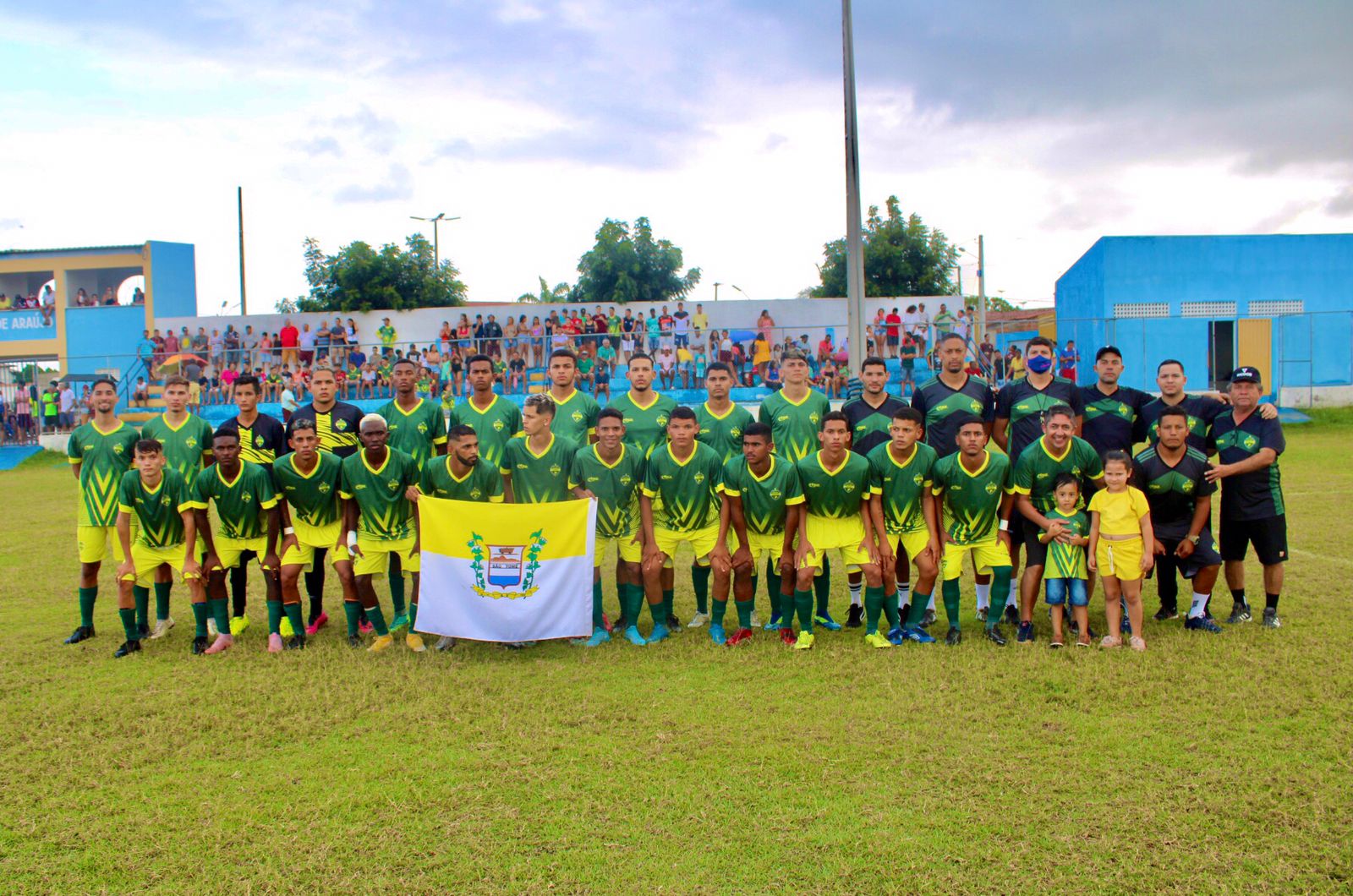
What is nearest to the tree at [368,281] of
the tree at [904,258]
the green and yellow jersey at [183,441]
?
the tree at [904,258]

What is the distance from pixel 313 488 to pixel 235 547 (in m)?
0.92

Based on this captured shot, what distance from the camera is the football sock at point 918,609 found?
23.7ft

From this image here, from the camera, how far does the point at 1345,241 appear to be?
3003 centimetres

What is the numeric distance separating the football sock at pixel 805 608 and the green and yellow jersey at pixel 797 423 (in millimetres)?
1170

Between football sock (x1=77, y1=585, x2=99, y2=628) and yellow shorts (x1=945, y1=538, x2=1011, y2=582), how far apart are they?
675cm

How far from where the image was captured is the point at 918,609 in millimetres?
7270

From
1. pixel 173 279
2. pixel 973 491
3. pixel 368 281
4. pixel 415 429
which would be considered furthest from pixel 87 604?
pixel 173 279

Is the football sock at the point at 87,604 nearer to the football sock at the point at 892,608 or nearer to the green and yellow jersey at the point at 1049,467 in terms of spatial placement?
the football sock at the point at 892,608

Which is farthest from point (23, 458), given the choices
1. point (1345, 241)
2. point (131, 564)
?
point (1345, 241)

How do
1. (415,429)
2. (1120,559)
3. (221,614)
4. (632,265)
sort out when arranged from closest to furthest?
1. (1120,559)
2. (221,614)
3. (415,429)
4. (632,265)

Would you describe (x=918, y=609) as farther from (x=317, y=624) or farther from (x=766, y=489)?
(x=317, y=624)

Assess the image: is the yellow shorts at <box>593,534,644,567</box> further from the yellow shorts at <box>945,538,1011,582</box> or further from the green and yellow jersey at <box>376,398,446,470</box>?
the yellow shorts at <box>945,538,1011,582</box>

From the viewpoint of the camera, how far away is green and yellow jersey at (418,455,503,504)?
7465mm

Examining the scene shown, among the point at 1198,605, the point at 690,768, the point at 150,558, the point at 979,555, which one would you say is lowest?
the point at 690,768
